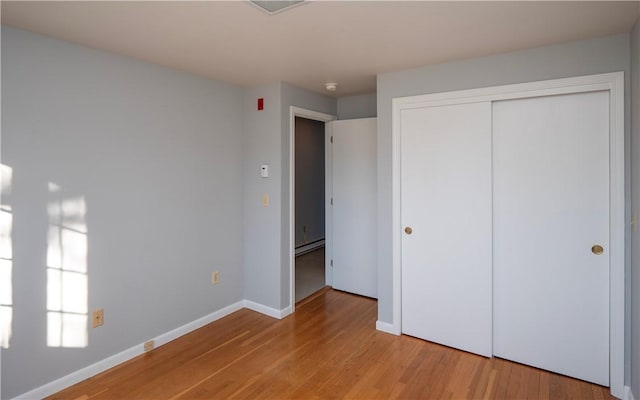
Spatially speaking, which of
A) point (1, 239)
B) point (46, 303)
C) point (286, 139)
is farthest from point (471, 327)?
point (1, 239)

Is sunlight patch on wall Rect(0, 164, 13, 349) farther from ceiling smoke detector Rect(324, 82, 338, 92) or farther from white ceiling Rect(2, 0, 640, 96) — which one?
ceiling smoke detector Rect(324, 82, 338, 92)

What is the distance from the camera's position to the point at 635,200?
224 cm

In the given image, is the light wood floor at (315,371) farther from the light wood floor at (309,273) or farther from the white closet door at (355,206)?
the light wood floor at (309,273)

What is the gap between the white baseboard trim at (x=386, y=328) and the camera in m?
3.28

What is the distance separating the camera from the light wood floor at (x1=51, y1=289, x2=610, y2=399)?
2428mm

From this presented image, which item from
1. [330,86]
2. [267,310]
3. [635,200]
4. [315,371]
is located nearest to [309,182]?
[330,86]

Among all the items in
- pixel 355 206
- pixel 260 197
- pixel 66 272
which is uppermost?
pixel 260 197

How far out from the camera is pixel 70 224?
2.51 meters

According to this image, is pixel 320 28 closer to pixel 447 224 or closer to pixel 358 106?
pixel 447 224

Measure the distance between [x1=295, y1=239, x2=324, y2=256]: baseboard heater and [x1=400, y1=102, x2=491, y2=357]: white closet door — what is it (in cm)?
321

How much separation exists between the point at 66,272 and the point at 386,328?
258cm

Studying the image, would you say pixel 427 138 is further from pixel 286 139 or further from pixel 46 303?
pixel 46 303

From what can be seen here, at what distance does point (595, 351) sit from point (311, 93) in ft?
10.9

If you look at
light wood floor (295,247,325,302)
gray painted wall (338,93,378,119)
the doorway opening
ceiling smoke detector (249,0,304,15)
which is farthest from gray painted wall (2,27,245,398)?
the doorway opening
